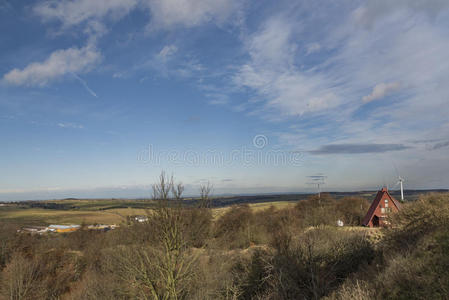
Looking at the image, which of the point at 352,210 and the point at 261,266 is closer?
the point at 261,266

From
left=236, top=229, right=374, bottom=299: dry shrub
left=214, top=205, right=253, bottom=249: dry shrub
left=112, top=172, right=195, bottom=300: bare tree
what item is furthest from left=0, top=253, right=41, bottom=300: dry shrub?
left=214, top=205, right=253, bottom=249: dry shrub

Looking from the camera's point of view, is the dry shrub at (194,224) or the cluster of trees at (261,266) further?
the dry shrub at (194,224)

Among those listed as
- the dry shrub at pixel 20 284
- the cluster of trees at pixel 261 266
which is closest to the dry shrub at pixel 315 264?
the cluster of trees at pixel 261 266

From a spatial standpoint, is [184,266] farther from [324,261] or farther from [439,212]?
[439,212]

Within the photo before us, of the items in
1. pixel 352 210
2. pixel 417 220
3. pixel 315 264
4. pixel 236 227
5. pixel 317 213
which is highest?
pixel 417 220

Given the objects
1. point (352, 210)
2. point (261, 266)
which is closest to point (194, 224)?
point (261, 266)

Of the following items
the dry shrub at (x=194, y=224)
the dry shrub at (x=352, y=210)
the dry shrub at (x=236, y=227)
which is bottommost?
the dry shrub at (x=236, y=227)

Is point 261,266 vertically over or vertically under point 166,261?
under

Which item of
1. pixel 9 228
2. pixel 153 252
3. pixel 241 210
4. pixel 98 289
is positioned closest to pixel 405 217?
pixel 153 252

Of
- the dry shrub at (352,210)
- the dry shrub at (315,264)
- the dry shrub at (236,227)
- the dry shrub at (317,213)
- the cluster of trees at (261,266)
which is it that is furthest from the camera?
the dry shrub at (352,210)

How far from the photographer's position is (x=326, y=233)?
96.0 feet

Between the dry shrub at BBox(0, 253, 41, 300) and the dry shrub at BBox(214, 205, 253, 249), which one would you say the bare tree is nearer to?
the dry shrub at BBox(0, 253, 41, 300)

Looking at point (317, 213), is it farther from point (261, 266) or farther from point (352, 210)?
point (261, 266)

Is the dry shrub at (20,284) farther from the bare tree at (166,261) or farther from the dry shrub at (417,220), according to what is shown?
the dry shrub at (417,220)
